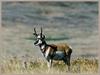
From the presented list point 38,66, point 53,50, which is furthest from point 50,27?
point 38,66

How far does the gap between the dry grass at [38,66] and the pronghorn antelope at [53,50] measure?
52 millimetres

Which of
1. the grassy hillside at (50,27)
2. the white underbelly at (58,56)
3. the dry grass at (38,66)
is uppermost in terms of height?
the grassy hillside at (50,27)

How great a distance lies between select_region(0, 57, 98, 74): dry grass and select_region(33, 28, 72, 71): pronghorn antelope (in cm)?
5

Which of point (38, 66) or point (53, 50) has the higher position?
point (53, 50)

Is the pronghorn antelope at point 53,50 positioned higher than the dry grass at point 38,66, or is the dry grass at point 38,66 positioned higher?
the pronghorn antelope at point 53,50

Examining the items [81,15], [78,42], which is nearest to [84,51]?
[78,42]

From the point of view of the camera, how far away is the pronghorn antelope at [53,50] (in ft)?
7.77

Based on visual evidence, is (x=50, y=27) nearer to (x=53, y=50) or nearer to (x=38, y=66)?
(x=53, y=50)

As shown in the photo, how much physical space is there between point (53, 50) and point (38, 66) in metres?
0.16

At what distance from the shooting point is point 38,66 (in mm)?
2361

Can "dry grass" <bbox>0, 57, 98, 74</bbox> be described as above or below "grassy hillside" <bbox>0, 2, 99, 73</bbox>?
below

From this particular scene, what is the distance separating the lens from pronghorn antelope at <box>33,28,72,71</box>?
2369 millimetres

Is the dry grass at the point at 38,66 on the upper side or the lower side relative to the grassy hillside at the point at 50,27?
lower

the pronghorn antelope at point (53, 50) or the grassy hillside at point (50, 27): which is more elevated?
the grassy hillside at point (50, 27)
